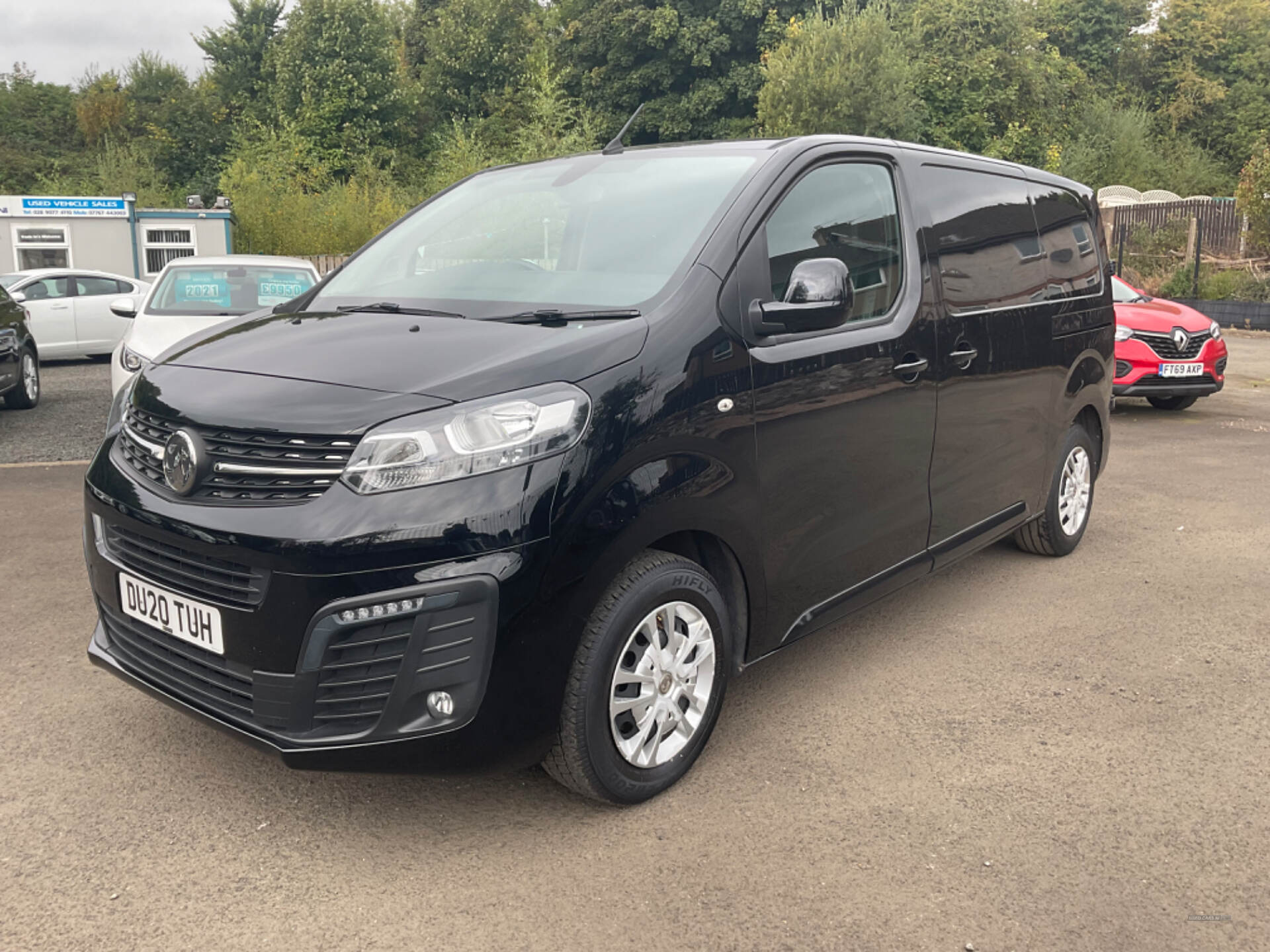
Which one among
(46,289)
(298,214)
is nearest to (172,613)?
(46,289)

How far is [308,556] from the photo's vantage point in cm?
245

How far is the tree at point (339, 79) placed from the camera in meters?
41.8

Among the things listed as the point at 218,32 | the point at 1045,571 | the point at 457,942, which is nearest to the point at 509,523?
the point at 457,942

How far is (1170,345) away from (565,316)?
8.64 metres

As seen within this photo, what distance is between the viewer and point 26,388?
10.5 metres

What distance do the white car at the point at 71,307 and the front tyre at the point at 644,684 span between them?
13.1 meters

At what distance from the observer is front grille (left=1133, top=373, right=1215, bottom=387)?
392 inches

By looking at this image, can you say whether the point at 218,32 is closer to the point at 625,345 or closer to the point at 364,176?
the point at 364,176

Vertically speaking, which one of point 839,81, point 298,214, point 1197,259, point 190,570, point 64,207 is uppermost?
point 839,81

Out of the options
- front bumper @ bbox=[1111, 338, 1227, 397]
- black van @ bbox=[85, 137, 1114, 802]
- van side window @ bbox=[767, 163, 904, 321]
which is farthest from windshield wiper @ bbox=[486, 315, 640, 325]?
front bumper @ bbox=[1111, 338, 1227, 397]

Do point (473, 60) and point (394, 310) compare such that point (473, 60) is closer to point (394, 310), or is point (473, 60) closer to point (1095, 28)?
point (1095, 28)

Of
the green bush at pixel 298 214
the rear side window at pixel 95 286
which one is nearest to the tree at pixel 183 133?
the green bush at pixel 298 214

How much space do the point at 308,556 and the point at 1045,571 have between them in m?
3.93

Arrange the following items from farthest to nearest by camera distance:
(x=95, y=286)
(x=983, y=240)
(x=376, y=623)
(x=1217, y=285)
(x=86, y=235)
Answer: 1. (x=1217, y=285)
2. (x=86, y=235)
3. (x=95, y=286)
4. (x=983, y=240)
5. (x=376, y=623)
